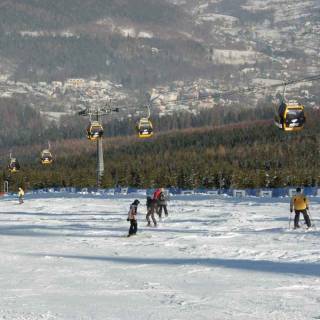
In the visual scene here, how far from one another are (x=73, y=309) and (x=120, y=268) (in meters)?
5.22

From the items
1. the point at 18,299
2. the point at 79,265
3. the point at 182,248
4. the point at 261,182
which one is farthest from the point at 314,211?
the point at 261,182

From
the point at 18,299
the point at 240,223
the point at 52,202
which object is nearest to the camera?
the point at 18,299

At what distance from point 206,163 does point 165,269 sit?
95.2 meters

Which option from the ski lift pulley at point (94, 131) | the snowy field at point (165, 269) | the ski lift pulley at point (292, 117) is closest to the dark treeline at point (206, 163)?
the ski lift pulley at point (94, 131)

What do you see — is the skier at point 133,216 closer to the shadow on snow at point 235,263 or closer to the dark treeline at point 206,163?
the shadow on snow at point 235,263

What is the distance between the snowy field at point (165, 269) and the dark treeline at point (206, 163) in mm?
43391

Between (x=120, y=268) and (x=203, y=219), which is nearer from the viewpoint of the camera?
(x=120, y=268)

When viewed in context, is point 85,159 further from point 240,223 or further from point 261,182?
point 240,223

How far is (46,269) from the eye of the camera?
17.4 meters

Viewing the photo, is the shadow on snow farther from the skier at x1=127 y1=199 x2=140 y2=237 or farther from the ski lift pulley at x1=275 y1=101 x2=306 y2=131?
the ski lift pulley at x1=275 y1=101 x2=306 y2=131

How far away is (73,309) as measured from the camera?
12070mm

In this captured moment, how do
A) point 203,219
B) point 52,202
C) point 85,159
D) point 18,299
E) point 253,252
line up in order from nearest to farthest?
point 18,299 → point 253,252 → point 203,219 → point 52,202 → point 85,159

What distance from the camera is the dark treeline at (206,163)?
7794 centimetres

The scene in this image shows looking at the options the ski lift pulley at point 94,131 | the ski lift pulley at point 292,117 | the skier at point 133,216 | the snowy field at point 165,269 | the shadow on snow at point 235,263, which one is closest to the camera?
the snowy field at point 165,269
